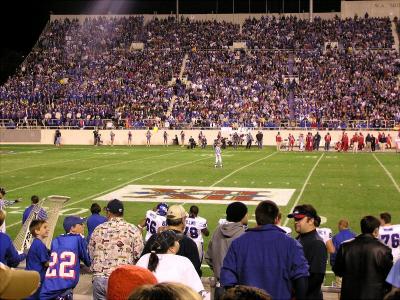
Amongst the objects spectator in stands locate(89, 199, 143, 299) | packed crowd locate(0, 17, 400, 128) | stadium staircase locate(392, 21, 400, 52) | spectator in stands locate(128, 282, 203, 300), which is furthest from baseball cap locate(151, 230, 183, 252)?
stadium staircase locate(392, 21, 400, 52)

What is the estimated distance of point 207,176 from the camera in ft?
82.0

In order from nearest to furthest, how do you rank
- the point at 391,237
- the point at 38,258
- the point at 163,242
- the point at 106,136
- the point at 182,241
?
1. the point at 163,242
2. the point at 182,241
3. the point at 38,258
4. the point at 391,237
5. the point at 106,136

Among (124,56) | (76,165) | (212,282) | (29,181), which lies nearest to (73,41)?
(124,56)

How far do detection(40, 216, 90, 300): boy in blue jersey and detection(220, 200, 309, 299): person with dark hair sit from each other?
2099 millimetres

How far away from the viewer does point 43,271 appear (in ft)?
21.5

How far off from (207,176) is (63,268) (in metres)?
18.8

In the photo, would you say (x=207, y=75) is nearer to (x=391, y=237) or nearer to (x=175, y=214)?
(x=391, y=237)

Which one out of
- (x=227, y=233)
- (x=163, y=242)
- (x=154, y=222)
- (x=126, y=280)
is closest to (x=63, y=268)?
(x=227, y=233)

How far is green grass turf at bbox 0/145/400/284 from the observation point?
17.2 meters

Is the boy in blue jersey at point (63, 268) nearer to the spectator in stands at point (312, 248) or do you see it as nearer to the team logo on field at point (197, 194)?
the spectator in stands at point (312, 248)

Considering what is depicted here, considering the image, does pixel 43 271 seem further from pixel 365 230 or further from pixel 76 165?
pixel 76 165

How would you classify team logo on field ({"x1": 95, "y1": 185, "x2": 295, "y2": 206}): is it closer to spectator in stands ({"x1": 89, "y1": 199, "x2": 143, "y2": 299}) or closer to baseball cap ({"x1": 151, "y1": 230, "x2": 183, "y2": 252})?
spectator in stands ({"x1": 89, "y1": 199, "x2": 143, "y2": 299})

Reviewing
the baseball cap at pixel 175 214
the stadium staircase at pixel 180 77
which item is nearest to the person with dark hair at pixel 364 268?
the baseball cap at pixel 175 214

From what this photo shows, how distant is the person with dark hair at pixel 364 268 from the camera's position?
5.42 metres
